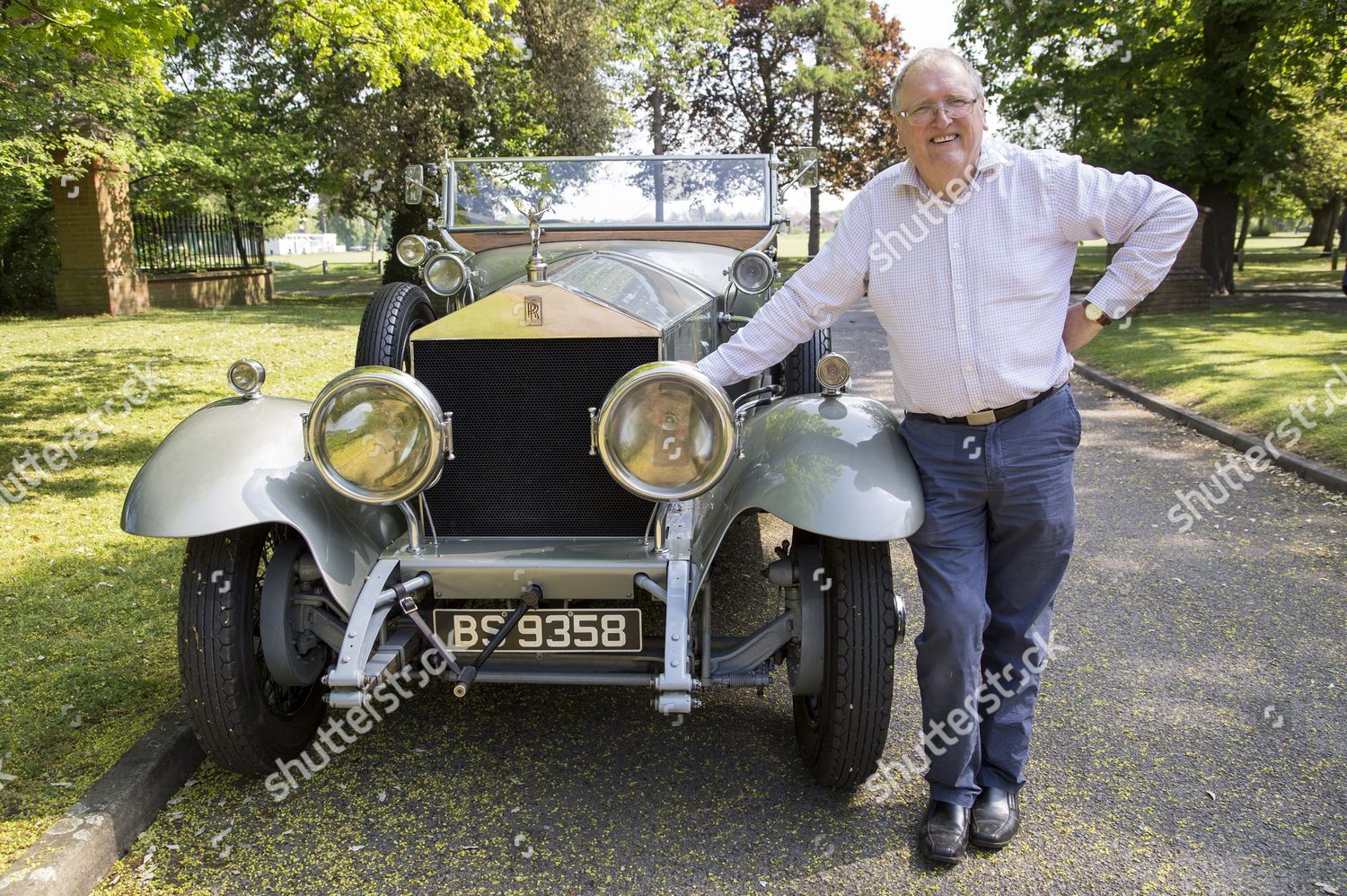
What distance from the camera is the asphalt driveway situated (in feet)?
7.89

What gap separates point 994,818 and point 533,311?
1873mm

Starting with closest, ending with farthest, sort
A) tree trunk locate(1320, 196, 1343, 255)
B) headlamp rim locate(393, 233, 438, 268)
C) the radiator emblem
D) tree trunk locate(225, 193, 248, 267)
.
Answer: the radiator emblem < headlamp rim locate(393, 233, 438, 268) < tree trunk locate(225, 193, 248, 267) < tree trunk locate(1320, 196, 1343, 255)

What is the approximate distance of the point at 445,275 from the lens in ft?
14.7

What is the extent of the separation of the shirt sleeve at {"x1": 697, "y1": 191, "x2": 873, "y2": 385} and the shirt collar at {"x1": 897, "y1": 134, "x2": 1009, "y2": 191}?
15 cm

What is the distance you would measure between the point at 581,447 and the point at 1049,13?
581 inches

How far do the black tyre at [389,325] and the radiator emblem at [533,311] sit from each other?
159 cm

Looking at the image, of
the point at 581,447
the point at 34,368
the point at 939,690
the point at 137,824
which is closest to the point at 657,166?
the point at 581,447

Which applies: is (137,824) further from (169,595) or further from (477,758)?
(169,595)

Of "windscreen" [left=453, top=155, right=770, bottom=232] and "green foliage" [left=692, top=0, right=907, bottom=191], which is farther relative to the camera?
"green foliage" [left=692, top=0, right=907, bottom=191]

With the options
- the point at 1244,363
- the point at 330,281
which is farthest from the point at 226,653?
the point at 330,281

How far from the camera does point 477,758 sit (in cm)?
296

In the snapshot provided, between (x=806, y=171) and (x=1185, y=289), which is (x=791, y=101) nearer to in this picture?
(x=1185, y=289)

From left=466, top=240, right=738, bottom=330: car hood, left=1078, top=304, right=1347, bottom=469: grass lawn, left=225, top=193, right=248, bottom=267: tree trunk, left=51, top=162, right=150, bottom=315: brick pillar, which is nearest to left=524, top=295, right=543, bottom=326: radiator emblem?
left=466, top=240, right=738, bottom=330: car hood

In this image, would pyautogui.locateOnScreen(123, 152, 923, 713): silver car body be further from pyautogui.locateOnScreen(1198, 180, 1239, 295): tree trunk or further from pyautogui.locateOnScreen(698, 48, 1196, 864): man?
pyautogui.locateOnScreen(1198, 180, 1239, 295): tree trunk
